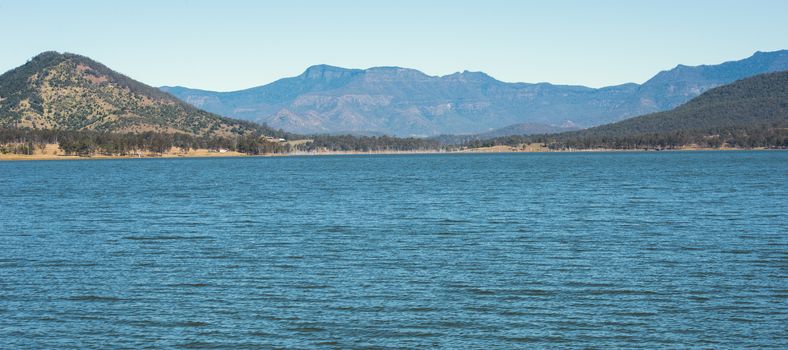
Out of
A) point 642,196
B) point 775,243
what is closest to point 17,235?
point 775,243

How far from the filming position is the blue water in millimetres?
29594

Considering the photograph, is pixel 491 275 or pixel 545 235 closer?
pixel 491 275

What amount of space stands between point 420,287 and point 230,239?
2132cm

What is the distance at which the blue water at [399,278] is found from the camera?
2959 cm

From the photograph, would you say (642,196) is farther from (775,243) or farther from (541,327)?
(541,327)

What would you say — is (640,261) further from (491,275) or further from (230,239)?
(230,239)

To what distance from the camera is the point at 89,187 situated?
11869 cm

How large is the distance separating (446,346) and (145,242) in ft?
102

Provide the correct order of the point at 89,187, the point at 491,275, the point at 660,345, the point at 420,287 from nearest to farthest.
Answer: the point at 660,345
the point at 420,287
the point at 491,275
the point at 89,187

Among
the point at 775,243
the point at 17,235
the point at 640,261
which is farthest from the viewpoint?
the point at 17,235

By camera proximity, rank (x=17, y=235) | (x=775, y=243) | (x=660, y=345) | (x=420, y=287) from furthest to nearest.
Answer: (x=17, y=235)
(x=775, y=243)
(x=420, y=287)
(x=660, y=345)

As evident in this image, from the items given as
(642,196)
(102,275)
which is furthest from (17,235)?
(642,196)

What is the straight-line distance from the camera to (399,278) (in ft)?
129

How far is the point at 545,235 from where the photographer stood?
180 ft
